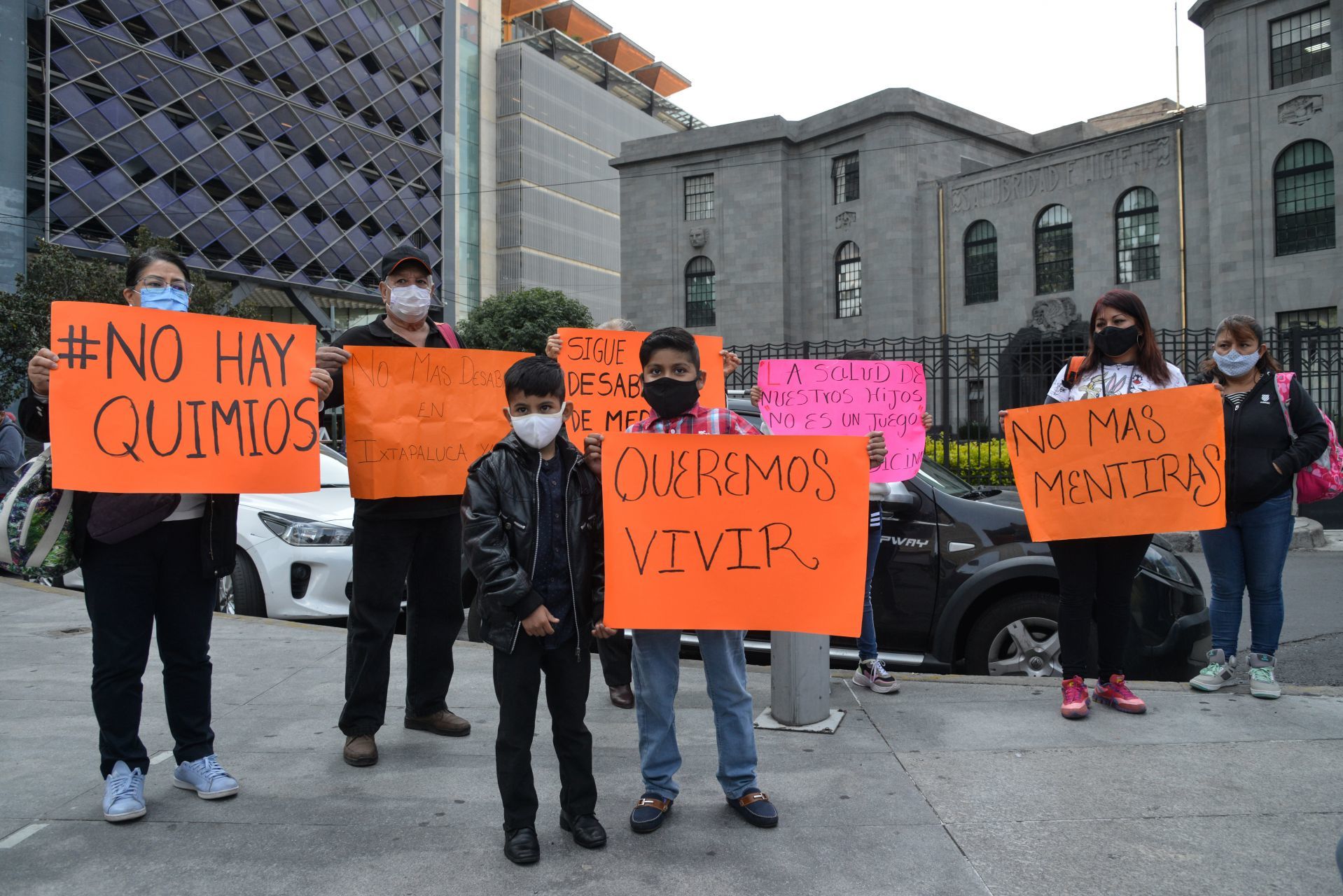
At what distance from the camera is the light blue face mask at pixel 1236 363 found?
4676mm

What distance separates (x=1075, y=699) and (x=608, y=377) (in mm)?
2966

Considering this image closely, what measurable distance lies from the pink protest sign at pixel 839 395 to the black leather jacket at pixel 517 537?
95.6 inches

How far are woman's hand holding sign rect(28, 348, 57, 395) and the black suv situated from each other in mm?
3976

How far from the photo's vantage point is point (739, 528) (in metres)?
3.26

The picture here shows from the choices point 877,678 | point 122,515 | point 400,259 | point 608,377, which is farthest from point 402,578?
point 877,678

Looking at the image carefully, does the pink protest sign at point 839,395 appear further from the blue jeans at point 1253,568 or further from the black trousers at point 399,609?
the black trousers at point 399,609

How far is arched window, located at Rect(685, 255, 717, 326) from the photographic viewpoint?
42.0 meters

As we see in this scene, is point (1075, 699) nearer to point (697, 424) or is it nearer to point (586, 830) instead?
point (697, 424)

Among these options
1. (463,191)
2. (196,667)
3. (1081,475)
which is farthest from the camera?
(463,191)

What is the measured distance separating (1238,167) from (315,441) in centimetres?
3057

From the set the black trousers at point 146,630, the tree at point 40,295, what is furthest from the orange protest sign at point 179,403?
the tree at point 40,295

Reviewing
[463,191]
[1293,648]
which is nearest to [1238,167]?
[1293,648]

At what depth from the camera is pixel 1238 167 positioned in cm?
2708

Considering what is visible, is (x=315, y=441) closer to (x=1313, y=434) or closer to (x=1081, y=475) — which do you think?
(x=1081, y=475)
